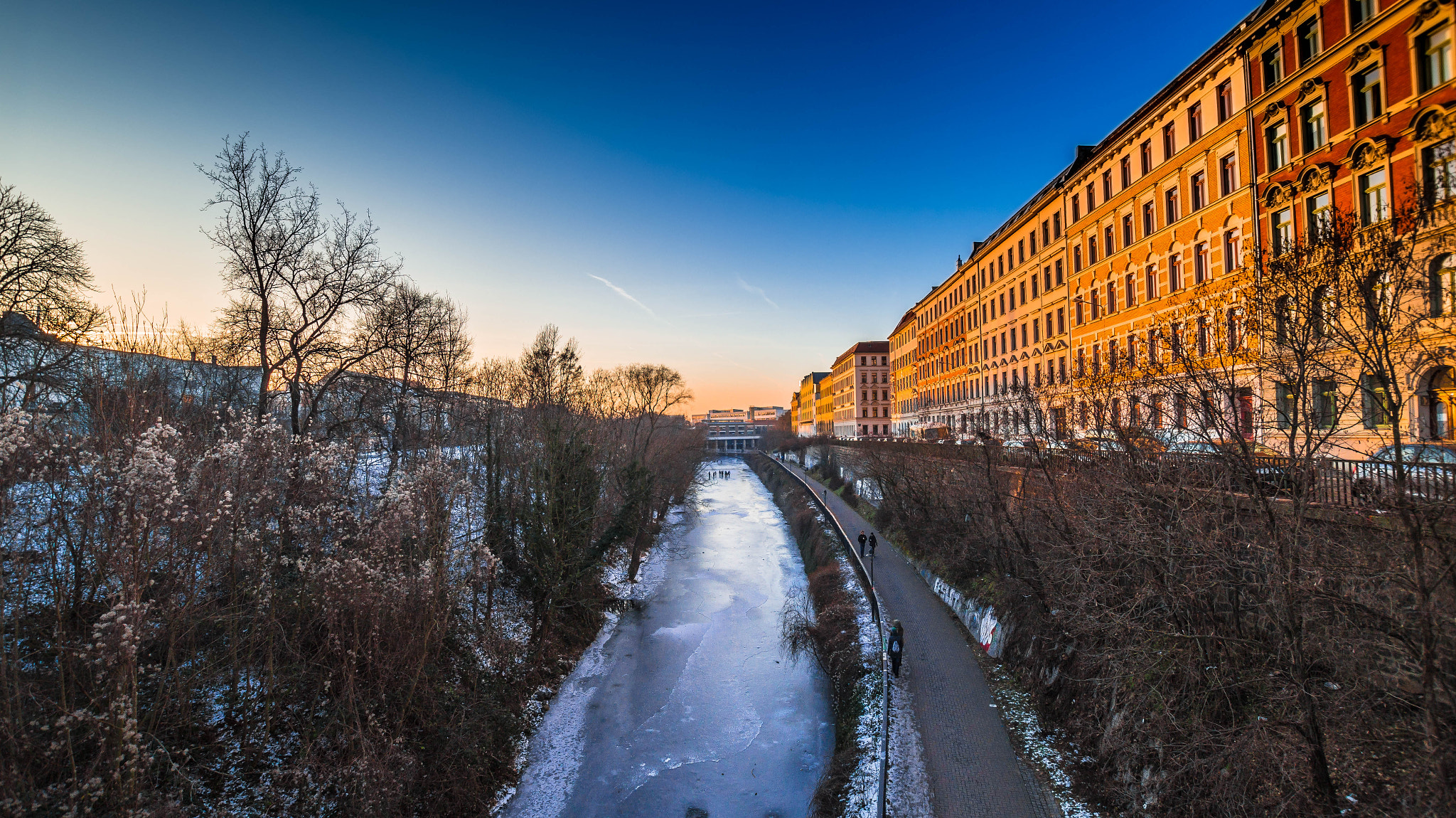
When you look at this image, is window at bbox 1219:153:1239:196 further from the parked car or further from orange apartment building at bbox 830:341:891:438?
orange apartment building at bbox 830:341:891:438

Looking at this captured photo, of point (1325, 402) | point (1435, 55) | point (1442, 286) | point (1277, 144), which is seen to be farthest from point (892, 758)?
point (1277, 144)

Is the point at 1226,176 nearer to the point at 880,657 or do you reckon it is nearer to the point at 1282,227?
the point at 1282,227

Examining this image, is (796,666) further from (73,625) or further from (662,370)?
(662,370)

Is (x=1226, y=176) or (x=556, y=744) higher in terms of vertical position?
(x=1226, y=176)

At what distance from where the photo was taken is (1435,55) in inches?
528

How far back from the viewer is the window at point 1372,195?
14.7m

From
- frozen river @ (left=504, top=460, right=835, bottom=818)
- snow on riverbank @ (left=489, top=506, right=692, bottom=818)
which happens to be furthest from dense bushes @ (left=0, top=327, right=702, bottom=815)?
frozen river @ (left=504, top=460, right=835, bottom=818)

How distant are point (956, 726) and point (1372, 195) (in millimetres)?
17659

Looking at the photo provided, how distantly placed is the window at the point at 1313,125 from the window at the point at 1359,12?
1.98m

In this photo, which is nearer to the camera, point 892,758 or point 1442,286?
point 1442,286

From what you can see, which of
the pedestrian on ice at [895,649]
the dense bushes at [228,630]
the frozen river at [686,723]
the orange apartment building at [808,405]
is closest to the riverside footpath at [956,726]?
the pedestrian on ice at [895,649]

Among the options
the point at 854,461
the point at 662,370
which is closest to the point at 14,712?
the point at 854,461

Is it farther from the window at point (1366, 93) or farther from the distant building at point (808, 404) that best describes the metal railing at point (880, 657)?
the distant building at point (808, 404)

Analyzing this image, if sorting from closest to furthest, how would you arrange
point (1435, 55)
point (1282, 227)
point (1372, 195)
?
point (1435, 55)
point (1372, 195)
point (1282, 227)
